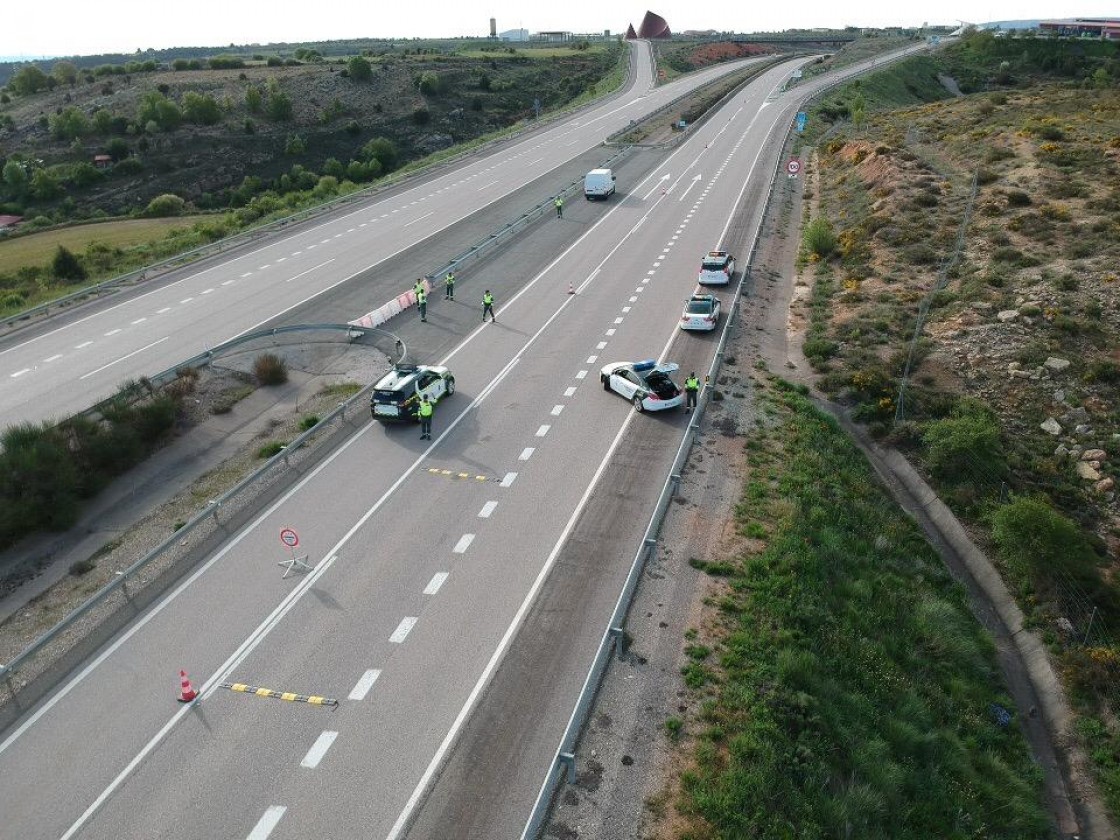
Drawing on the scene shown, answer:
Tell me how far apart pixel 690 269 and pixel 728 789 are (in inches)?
1227

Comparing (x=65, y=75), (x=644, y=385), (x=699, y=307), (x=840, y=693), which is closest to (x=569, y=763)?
(x=840, y=693)

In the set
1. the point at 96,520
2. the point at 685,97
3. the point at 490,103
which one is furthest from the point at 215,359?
the point at 490,103

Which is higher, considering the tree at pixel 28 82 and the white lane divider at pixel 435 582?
the tree at pixel 28 82

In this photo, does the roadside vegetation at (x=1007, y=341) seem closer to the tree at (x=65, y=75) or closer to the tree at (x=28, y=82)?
the tree at (x=65, y=75)

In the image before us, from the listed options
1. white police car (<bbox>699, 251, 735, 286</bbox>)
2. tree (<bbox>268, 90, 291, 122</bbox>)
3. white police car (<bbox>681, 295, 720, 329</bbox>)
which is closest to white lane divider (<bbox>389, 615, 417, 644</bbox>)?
white police car (<bbox>681, 295, 720, 329</bbox>)

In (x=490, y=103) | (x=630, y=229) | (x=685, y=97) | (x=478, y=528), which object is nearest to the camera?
(x=478, y=528)

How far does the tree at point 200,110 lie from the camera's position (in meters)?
95.8

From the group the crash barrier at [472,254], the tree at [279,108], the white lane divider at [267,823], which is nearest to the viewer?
the white lane divider at [267,823]

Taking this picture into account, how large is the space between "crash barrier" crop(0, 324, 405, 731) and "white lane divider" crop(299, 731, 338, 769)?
565 cm

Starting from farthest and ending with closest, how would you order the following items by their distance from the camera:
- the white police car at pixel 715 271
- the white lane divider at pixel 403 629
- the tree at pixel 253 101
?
the tree at pixel 253 101 → the white police car at pixel 715 271 → the white lane divider at pixel 403 629

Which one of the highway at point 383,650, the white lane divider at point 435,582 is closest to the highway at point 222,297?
the highway at point 383,650

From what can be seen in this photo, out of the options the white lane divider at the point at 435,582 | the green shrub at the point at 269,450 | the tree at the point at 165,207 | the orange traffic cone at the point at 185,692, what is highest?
the orange traffic cone at the point at 185,692

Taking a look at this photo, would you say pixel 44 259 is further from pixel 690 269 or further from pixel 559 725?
pixel 559 725

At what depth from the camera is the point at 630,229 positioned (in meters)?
48.3
